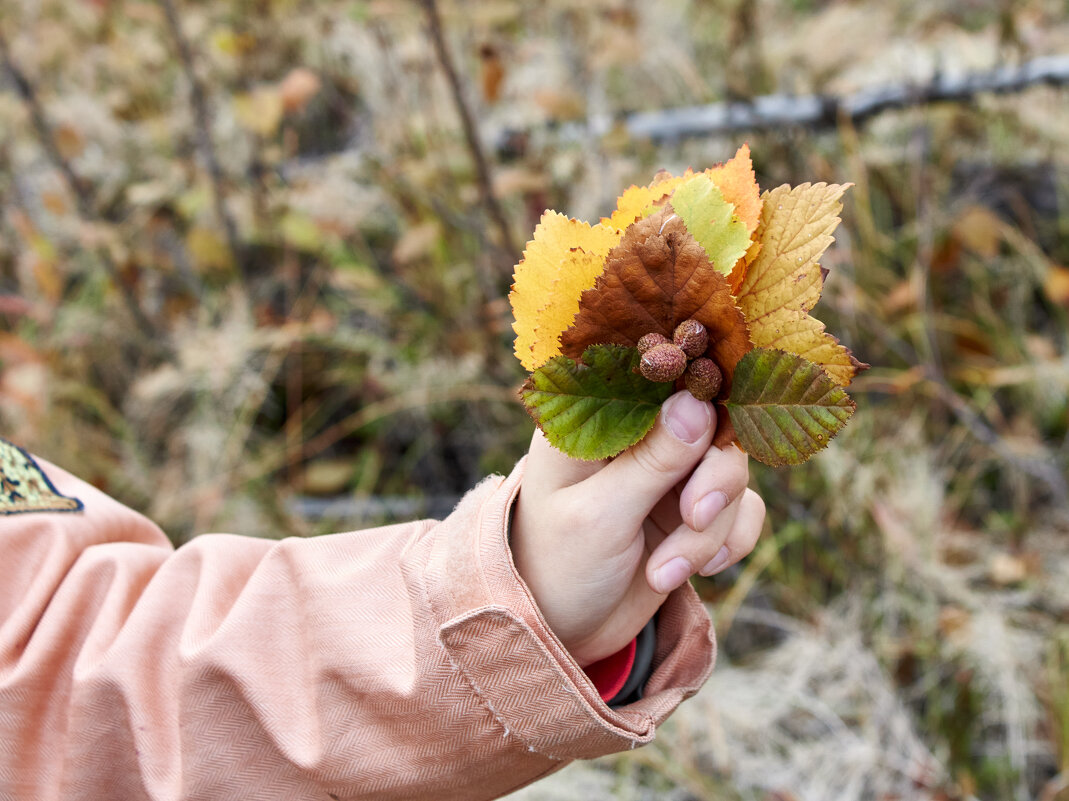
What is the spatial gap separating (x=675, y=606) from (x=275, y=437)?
52.6 inches

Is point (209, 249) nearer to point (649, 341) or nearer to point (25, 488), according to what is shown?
point (25, 488)

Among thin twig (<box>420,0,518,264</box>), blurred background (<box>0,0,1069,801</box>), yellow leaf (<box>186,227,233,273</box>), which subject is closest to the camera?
thin twig (<box>420,0,518,264</box>)

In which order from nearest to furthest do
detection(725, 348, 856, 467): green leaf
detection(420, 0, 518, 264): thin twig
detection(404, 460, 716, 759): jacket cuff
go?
1. detection(725, 348, 856, 467): green leaf
2. detection(404, 460, 716, 759): jacket cuff
3. detection(420, 0, 518, 264): thin twig

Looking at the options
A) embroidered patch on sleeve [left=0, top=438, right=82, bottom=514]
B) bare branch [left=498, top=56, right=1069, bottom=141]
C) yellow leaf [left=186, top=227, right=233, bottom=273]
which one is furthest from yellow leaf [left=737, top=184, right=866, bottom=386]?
yellow leaf [left=186, top=227, right=233, bottom=273]

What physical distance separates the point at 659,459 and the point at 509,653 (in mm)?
167

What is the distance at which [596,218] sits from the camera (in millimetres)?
1486

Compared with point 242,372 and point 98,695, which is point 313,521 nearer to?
point 242,372

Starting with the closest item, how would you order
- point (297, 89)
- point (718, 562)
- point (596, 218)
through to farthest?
point (718, 562), point (596, 218), point (297, 89)

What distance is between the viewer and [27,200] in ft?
7.32

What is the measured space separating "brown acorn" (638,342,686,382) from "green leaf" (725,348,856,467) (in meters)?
0.04

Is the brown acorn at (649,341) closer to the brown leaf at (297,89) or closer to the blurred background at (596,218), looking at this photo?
the blurred background at (596,218)

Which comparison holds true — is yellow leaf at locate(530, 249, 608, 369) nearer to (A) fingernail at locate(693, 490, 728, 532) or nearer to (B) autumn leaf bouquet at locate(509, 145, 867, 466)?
(B) autumn leaf bouquet at locate(509, 145, 867, 466)

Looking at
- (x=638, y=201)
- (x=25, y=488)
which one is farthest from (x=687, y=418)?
(x=25, y=488)

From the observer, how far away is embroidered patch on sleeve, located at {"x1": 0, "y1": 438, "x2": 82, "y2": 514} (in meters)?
0.62
